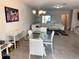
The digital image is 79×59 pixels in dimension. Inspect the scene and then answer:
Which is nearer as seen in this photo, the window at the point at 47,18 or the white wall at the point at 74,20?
the white wall at the point at 74,20

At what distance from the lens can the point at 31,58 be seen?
380 cm

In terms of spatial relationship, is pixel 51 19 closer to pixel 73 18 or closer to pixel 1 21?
pixel 73 18

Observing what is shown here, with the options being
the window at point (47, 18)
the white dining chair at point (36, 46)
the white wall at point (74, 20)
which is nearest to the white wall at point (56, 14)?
the window at point (47, 18)

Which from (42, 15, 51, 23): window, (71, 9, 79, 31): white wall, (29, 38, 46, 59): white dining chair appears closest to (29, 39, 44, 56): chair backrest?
(29, 38, 46, 59): white dining chair

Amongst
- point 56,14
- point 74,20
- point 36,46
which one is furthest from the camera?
point 56,14

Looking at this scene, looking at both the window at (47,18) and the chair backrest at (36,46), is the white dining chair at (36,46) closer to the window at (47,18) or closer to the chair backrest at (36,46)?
the chair backrest at (36,46)

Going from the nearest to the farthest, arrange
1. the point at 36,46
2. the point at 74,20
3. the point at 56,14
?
1. the point at 36,46
2. the point at 74,20
3. the point at 56,14

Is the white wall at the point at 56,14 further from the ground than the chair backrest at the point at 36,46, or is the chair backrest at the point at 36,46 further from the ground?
the white wall at the point at 56,14

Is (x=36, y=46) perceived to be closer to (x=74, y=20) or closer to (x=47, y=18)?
(x=74, y=20)

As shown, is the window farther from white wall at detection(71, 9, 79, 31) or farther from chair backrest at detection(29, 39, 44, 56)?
chair backrest at detection(29, 39, 44, 56)

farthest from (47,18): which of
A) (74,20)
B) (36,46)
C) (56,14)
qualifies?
(36,46)

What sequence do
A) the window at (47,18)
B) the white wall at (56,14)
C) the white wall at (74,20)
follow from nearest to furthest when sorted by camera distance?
the white wall at (74,20)
the white wall at (56,14)
the window at (47,18)

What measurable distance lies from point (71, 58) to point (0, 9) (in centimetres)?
334

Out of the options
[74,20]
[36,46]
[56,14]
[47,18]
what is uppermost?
[56,14]
